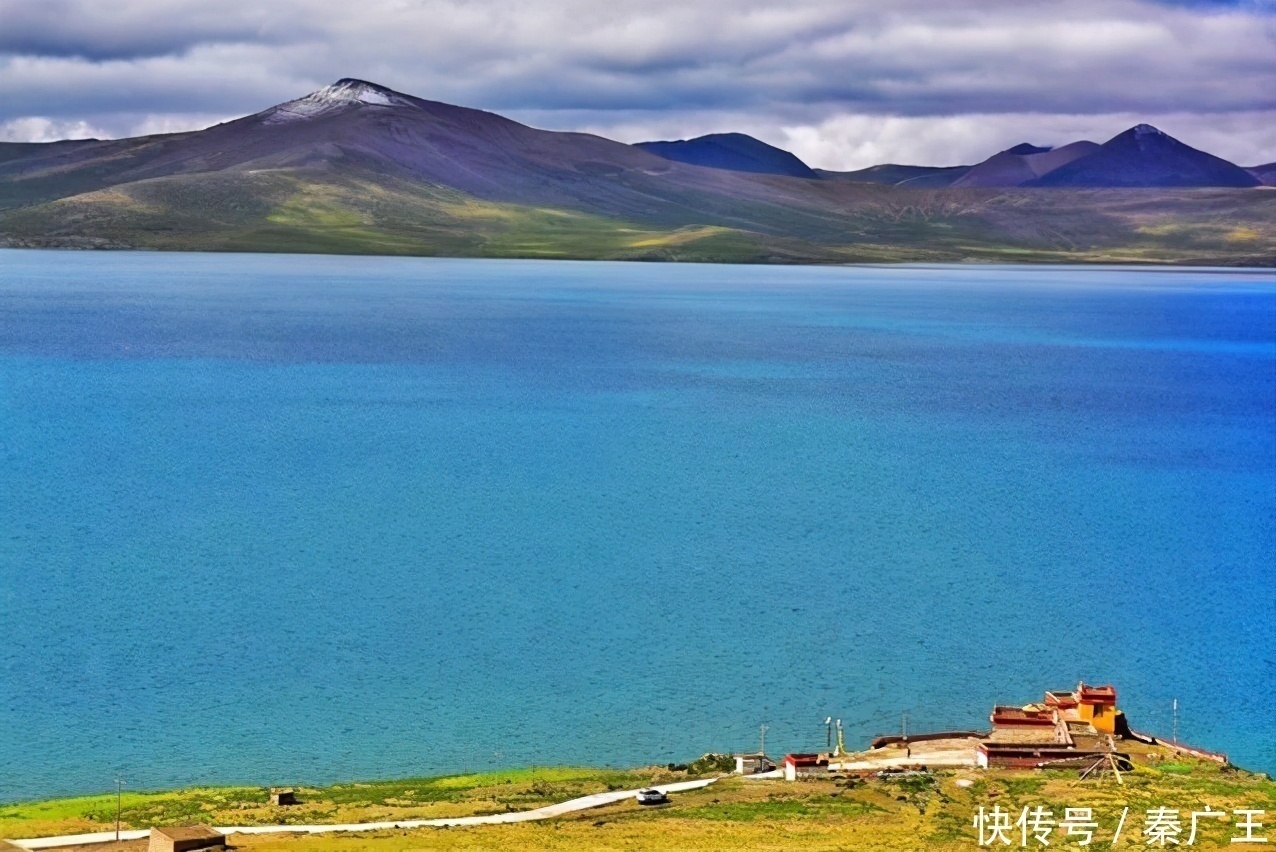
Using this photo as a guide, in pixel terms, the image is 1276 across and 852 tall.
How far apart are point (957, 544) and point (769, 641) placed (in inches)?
518

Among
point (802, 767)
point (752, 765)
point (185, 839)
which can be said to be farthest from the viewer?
point (752, 765)

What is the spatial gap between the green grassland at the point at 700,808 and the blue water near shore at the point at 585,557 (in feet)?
6.09

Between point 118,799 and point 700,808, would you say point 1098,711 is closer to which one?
point 700,808

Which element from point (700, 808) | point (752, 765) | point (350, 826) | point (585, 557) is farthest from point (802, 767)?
point (585, 557)

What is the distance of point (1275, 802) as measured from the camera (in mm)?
29500

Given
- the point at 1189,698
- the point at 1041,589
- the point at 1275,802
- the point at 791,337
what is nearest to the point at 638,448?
the point at 1041,589

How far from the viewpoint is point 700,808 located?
95.6ft

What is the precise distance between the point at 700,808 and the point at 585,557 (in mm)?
20481

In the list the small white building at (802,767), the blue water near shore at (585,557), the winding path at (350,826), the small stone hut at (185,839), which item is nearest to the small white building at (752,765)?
the small white building at (802,767)

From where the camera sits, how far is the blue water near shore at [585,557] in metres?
35.6

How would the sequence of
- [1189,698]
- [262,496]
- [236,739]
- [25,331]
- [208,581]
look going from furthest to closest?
[25,331], [262,496], [208,581], [1189,698], [236,739]

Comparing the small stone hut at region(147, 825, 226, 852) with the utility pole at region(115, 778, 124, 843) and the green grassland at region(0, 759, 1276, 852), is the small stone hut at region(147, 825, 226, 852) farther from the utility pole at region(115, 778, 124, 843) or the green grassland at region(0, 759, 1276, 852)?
the utility pole at region(115, 778, 124, 843)

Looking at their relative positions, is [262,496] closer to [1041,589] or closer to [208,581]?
[208,581]

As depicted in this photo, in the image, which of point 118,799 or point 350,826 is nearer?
point 350,826
